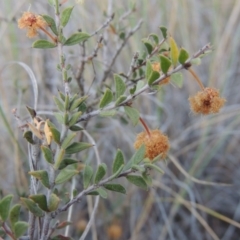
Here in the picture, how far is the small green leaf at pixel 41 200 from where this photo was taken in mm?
544

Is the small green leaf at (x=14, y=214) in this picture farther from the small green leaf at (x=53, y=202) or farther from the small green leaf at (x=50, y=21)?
the small green leaf at (x=50, y=21)

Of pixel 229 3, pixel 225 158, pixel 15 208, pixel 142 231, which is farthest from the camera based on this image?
pixel 229 3

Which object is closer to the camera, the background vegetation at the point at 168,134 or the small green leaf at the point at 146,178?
the small green leaf at the point at 146,178

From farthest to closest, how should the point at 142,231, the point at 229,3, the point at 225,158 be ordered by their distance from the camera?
the point at 229,3 < the point at 225,158 < the point at 142,231

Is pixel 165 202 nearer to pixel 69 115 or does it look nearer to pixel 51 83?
pixel 51 83

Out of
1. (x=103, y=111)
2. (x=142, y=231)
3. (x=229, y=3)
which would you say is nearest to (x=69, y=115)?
(x=103, y=111)

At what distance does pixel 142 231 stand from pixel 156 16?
800 millimetres

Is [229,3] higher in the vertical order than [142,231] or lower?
higher

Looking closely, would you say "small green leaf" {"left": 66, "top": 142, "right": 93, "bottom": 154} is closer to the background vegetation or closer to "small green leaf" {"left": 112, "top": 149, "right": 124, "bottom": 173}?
"small green leaf" {"left": 112, "top": 149, "right": 124, "bottom": 173}

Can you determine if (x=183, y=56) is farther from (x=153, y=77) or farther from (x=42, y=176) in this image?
(x=42, y=176)

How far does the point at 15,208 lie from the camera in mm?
541

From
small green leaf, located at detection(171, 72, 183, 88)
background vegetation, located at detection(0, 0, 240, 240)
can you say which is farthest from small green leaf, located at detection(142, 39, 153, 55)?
background vegetation, located at detection(0, 0, 240, 240)

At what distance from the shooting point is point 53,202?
21.9 inches

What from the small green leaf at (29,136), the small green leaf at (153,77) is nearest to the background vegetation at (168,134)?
the small green leaf at (29,136)
